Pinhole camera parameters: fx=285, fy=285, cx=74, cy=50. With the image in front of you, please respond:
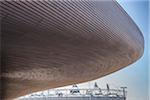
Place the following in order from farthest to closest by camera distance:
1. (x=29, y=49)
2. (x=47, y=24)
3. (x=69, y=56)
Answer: (x=69, y=56) → (x=29, y=49) → (x=47, y=24)

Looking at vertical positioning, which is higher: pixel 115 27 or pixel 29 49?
pixel 115 27

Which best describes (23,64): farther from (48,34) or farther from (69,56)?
(48,34)

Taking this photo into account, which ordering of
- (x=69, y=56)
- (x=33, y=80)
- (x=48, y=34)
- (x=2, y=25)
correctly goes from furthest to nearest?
(x=33, y=80) < (x=69, y=56) < (x=48, y=34) < (x=2, y=25)

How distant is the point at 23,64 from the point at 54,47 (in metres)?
2.37

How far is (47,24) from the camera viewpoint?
5.80m

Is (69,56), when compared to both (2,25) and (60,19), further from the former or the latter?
(2,25)

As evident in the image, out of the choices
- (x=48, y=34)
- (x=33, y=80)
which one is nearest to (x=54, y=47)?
(x=48, y=34)

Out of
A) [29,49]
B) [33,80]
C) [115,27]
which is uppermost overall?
[115,27]

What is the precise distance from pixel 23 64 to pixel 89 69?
3.26 metres

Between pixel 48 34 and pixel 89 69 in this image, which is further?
pixel 89 69

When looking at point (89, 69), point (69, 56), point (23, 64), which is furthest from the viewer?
point (89, 69)

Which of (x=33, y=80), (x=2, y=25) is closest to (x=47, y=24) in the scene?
(x=2, y=25)

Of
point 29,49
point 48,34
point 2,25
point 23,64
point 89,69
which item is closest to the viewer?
point 2,25

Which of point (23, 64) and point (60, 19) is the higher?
point (60, 19)
